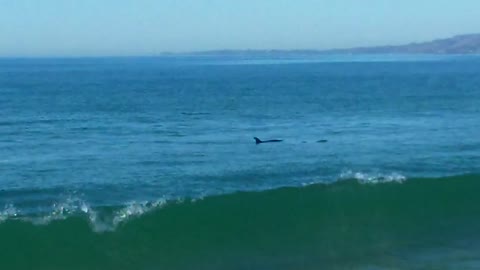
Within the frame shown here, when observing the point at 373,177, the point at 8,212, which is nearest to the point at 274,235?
the point at 373,177

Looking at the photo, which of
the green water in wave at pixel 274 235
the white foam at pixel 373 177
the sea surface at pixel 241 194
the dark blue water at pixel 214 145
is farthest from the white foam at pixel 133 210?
the white foam at pixel 373 177

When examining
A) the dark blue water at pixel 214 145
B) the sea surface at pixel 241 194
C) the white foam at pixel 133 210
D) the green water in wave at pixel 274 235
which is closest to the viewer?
the green water in wave at pixel 274 235

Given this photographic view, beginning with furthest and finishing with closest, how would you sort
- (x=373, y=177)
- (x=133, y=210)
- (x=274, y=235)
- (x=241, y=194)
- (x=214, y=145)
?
1. (x=214, y=145)
2. (x=373, y=177)
3. (x=241, y=194)
4. (x=133, y=210)
5. (x=274, y=235)

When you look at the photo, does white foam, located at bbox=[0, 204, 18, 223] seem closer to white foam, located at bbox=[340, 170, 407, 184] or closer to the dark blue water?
the dark blue water

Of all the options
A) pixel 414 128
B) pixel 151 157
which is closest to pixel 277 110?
pixel 414 128

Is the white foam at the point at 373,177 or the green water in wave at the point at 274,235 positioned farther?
the white foam at the point at 373,177

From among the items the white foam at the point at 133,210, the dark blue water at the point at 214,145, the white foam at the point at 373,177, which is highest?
the white foam at the point at 133,210

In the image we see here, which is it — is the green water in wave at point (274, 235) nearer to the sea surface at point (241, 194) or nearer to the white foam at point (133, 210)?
the sea surface at point (241, 194)

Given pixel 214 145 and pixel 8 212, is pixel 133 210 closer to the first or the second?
pixel 8 212

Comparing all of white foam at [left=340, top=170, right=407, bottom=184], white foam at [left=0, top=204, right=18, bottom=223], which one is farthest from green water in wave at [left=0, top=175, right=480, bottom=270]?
white foam at [left=340, top=170, right=407, bottom=184]

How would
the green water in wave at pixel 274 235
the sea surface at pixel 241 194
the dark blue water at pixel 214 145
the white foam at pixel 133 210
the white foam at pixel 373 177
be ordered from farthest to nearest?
the dark blue water at pixel 214 145 → the white foam at pixel 373 177 → the white foam at pixel 133 210 → the sea surface at pixel 241 194 → the green water in wave at pixel 274 235

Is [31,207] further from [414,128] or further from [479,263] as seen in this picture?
[414,128]
